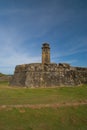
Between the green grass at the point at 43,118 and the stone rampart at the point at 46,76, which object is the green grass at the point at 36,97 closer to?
the green grass at the point at 43,118

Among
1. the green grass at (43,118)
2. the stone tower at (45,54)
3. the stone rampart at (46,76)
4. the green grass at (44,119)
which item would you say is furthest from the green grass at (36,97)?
the stone tower at (45,54)

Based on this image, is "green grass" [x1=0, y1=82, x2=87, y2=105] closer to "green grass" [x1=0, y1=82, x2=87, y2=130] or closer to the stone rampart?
"green grass" [x1=0, y1=82, x2=87, y2=130]

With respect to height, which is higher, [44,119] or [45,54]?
[45,54]

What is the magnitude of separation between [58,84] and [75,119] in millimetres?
10190

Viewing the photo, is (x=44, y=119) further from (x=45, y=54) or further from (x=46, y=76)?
(x=45, y=54)

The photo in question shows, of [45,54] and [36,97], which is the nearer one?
[36,97]

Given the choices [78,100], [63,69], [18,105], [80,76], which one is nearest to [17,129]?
[18,105]

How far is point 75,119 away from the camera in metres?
10.9

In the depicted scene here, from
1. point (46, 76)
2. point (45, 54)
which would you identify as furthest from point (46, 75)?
point (45, 54)

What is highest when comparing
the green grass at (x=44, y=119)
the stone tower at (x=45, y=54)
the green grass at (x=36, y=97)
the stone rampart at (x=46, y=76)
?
the stone tower at (x=45, y=54)

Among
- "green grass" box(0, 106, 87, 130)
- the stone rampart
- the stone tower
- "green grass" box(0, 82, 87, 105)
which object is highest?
the stone tower

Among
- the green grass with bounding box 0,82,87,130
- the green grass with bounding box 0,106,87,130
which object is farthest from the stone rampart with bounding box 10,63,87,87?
the green grass with bounding box 0,106,87,130

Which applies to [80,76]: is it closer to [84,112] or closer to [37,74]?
[37,74]

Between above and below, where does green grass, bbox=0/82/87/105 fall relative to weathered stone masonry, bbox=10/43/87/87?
below
